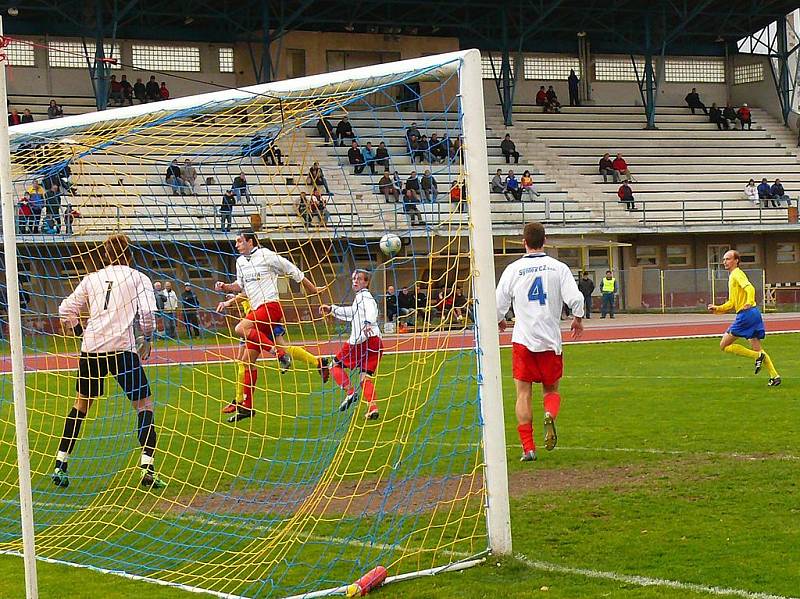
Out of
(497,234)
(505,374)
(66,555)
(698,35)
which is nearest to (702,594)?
(66,555)

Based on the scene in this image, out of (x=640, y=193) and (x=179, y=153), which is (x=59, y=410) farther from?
(x=640, y=193)

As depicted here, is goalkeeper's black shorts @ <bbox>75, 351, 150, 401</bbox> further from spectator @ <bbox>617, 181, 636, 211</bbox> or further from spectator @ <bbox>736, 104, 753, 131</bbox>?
spectator @ <bbox>736, 104, 753, 131</bbox>

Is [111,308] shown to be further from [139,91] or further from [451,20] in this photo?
[451,20]

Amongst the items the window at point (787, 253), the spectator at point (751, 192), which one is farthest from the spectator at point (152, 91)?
the window at point (787, 253)

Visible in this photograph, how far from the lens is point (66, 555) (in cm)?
775

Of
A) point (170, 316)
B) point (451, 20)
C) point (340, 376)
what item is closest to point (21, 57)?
point (451, 20)

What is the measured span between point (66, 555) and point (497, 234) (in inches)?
1183

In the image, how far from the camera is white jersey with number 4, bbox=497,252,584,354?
998 cm

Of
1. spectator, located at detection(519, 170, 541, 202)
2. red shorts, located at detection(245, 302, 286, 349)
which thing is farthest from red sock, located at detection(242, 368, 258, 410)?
spectator, located at detection(519, 170, 541, 202)

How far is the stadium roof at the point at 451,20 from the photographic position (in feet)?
132

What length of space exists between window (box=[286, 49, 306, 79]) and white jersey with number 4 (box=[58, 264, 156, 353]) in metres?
35.1

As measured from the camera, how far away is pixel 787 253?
45.7 m

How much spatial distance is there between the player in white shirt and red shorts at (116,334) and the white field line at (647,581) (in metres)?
4.10

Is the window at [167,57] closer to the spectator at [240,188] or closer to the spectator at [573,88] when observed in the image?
the spectator at [573,88]
